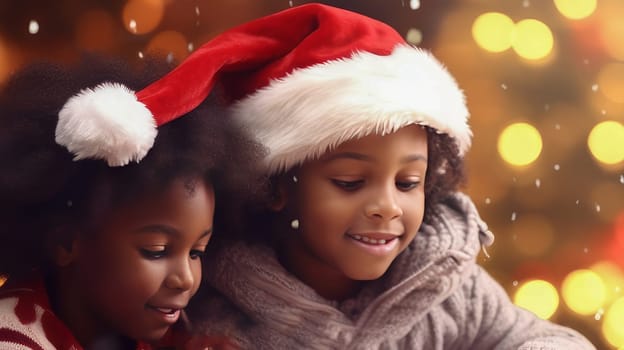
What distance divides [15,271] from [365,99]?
36 cm

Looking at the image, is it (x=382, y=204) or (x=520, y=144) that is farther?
(x=520, y=144)

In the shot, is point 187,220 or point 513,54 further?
point 513,54

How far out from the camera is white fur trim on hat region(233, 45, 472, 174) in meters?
0.83

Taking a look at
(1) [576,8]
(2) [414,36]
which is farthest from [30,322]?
(1) [576,8]

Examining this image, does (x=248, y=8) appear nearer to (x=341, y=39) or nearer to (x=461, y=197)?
(x=341, y=39)

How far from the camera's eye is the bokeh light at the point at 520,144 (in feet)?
3.64

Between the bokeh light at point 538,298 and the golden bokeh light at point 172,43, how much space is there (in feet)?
1.75

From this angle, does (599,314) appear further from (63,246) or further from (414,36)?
(63,246)

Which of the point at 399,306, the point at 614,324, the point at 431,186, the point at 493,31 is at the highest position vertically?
the point at 493,31

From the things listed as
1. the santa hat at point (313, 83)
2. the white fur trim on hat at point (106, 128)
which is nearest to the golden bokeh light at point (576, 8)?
the santa hat at point (313, 83)

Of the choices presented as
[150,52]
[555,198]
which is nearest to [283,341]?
[150,52]

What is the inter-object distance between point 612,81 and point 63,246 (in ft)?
2.45

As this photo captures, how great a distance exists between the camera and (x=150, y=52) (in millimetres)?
856

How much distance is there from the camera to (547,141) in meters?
1.12
